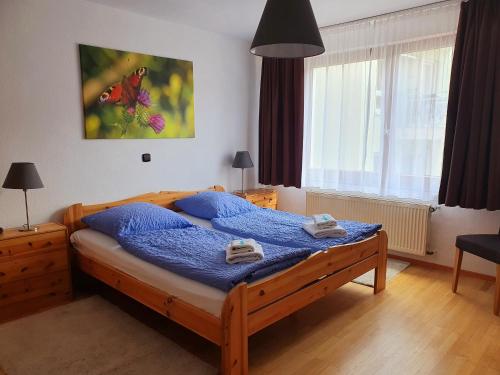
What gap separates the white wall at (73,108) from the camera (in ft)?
9.37

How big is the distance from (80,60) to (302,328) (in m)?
2.78

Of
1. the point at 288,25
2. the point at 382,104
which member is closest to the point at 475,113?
the point at 382,104

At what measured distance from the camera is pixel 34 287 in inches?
108

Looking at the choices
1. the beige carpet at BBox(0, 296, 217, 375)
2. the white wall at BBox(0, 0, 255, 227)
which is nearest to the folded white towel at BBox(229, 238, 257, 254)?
the beige carpet at BBox(0, 296, 217, 375)

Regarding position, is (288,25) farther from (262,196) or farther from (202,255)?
(262,196)

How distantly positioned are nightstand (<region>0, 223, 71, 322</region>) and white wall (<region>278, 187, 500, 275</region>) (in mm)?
3227

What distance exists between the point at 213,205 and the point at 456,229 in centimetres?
229

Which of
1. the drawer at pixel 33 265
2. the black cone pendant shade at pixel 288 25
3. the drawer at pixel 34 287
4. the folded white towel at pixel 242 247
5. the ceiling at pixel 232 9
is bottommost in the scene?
the drawer at pixel 34 287

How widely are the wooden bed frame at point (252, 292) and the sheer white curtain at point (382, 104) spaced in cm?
98

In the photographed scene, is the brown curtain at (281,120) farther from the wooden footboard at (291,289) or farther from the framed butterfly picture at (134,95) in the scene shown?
the wooden footboard at (291,289)

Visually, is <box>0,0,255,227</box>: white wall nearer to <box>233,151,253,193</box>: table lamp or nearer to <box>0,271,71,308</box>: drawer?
<box>233,151,253,193</box>: table lamp

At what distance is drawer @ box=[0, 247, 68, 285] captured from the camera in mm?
2611

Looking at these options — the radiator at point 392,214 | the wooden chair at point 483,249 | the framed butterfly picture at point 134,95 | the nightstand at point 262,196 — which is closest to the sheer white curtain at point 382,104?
the radiator at point 392,214

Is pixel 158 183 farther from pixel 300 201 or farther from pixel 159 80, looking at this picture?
pixel 300 201
